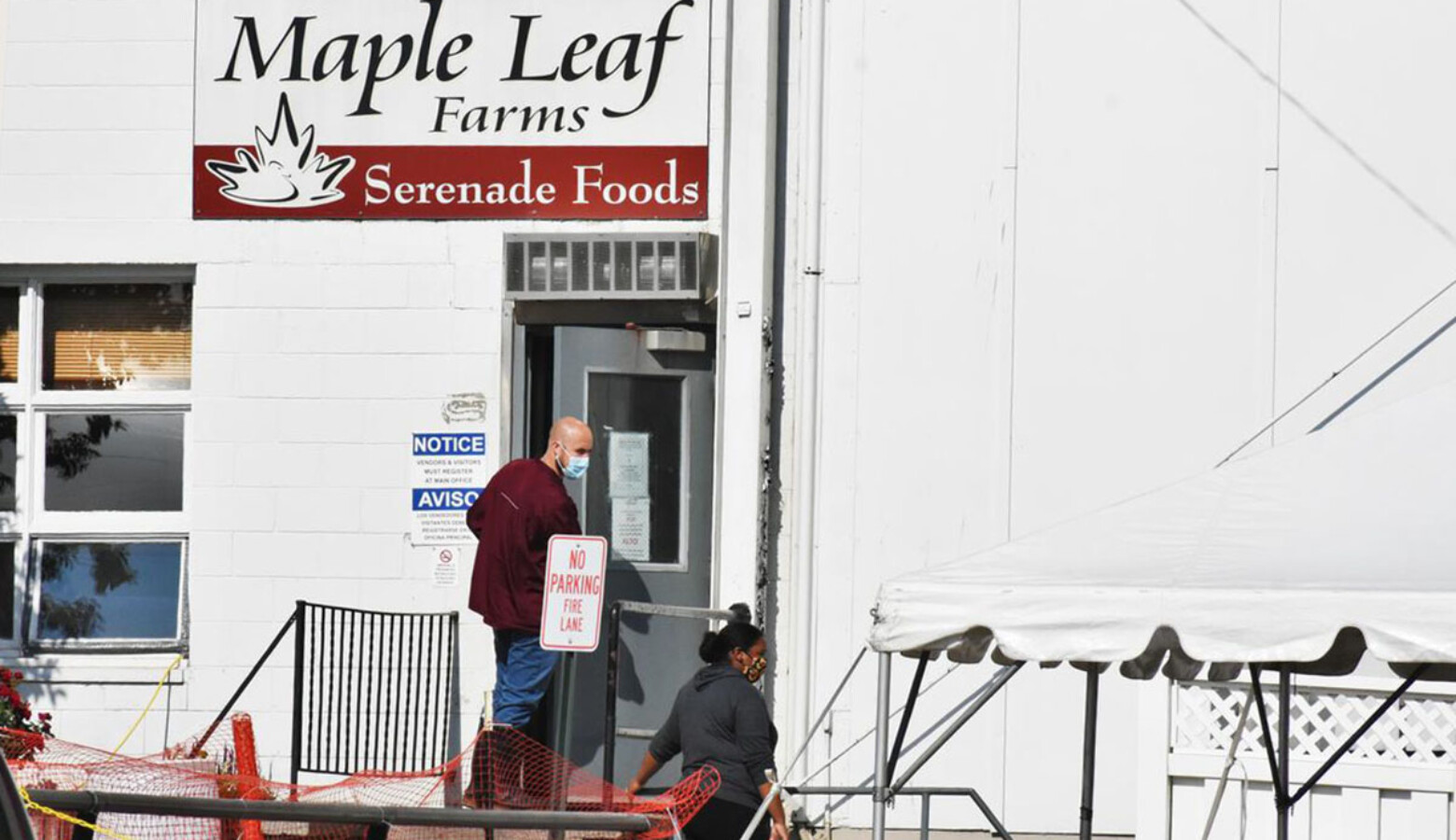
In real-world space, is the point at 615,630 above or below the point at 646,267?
below

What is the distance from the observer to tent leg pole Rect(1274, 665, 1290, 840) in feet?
24.5

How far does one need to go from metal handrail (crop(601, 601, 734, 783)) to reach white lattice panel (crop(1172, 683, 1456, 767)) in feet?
8.32

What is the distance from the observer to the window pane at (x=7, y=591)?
1195 centimetres

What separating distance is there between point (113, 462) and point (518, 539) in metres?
2.53

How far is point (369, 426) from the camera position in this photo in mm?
11672

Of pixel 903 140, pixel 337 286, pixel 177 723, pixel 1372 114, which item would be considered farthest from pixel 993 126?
pixel 177 723

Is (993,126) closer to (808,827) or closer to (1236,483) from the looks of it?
(808,827)

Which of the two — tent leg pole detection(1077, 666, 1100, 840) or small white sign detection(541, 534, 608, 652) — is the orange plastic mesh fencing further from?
tent leg pole detection(1077, 666, 1100, 840)

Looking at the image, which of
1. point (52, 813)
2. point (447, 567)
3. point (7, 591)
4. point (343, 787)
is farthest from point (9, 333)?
point (52, 813)

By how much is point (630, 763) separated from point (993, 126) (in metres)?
3.74

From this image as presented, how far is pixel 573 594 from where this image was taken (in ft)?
34.8

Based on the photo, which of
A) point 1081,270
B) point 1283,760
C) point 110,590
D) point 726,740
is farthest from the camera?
point 110,590

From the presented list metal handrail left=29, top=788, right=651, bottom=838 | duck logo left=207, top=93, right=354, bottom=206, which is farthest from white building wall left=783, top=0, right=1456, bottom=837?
metal handrail left=29, top=788, right=651, bottom=838

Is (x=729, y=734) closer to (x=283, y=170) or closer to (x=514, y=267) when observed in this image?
(x=514, y=267)
